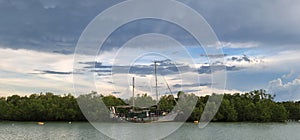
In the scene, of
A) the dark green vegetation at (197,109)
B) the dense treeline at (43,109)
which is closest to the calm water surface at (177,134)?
the dark green vegetation at (197,109)

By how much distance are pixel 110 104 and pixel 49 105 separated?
1588 centimetres

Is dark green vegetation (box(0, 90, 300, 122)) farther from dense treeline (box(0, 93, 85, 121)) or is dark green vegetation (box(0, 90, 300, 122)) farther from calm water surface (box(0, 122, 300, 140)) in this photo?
calm water surface (box(0, 122, 300, 140))

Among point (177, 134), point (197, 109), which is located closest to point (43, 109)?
point (197, 109)

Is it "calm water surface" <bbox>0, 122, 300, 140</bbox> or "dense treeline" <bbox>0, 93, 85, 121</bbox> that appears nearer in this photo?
"calm water surface" <bbox>0, 122, 300, 140</bbox>

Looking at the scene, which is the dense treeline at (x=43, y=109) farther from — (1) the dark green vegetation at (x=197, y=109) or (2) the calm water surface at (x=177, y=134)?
(2) the calm water surface at (x=177, y=134)

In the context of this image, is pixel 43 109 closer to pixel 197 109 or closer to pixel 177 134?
pixel 197 109

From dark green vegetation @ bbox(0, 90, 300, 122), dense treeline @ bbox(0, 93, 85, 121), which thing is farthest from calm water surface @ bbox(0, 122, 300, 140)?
dense treeline @ bbox(0, 93, 85, 121)

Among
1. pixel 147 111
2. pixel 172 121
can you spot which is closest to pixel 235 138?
pixel 172 121

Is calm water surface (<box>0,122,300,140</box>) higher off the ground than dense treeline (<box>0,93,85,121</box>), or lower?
lower

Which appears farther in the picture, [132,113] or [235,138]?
[132,113]

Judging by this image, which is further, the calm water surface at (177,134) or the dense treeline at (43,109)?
the dense treeline at (43,109)

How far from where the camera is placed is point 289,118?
7644 centimetres

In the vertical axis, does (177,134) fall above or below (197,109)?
below

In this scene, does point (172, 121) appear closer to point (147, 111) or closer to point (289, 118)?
point (147, 111)
